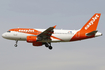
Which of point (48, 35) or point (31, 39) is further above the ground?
point (48, 35)

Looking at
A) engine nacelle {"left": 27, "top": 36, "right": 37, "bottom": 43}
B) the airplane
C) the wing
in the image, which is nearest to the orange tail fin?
the airplane

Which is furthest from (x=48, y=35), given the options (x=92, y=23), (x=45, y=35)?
(x=92, y=23)

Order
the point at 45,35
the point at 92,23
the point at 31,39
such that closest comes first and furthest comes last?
the point at 31,39 < the point at 45,35 < the point at 92,23

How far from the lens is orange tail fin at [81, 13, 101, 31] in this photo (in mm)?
68562

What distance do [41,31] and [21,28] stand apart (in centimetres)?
571

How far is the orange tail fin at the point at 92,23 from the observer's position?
225 ft

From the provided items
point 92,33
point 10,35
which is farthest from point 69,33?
point 10,35

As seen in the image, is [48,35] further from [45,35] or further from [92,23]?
[92,23]

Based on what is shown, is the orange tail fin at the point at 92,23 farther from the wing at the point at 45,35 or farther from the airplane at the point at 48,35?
the wing at the point at 45,35

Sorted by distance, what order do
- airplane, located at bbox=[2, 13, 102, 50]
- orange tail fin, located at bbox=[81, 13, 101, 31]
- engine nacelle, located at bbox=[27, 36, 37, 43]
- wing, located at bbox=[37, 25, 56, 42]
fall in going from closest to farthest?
wing, located at bbox=[37, 25, 56, 42] → engine nacelle, located at bbox=[27, 36, 37, 43] → airplane, located at bbox=[2, 13, 102, 50] → orange tail fin, located at bbox=[81, 13, 101, 31]

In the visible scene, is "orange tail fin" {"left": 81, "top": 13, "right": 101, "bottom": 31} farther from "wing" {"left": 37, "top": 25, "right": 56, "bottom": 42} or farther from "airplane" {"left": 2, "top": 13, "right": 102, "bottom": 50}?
"wing" {"left": 37, "top": 25, "right": 56, "bottom": 42}

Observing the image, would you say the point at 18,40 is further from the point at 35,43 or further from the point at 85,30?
the point at 85,30

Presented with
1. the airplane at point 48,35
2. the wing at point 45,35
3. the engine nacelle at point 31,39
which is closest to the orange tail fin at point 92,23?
the airplane at point 48,35

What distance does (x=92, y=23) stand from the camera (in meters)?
69.2
